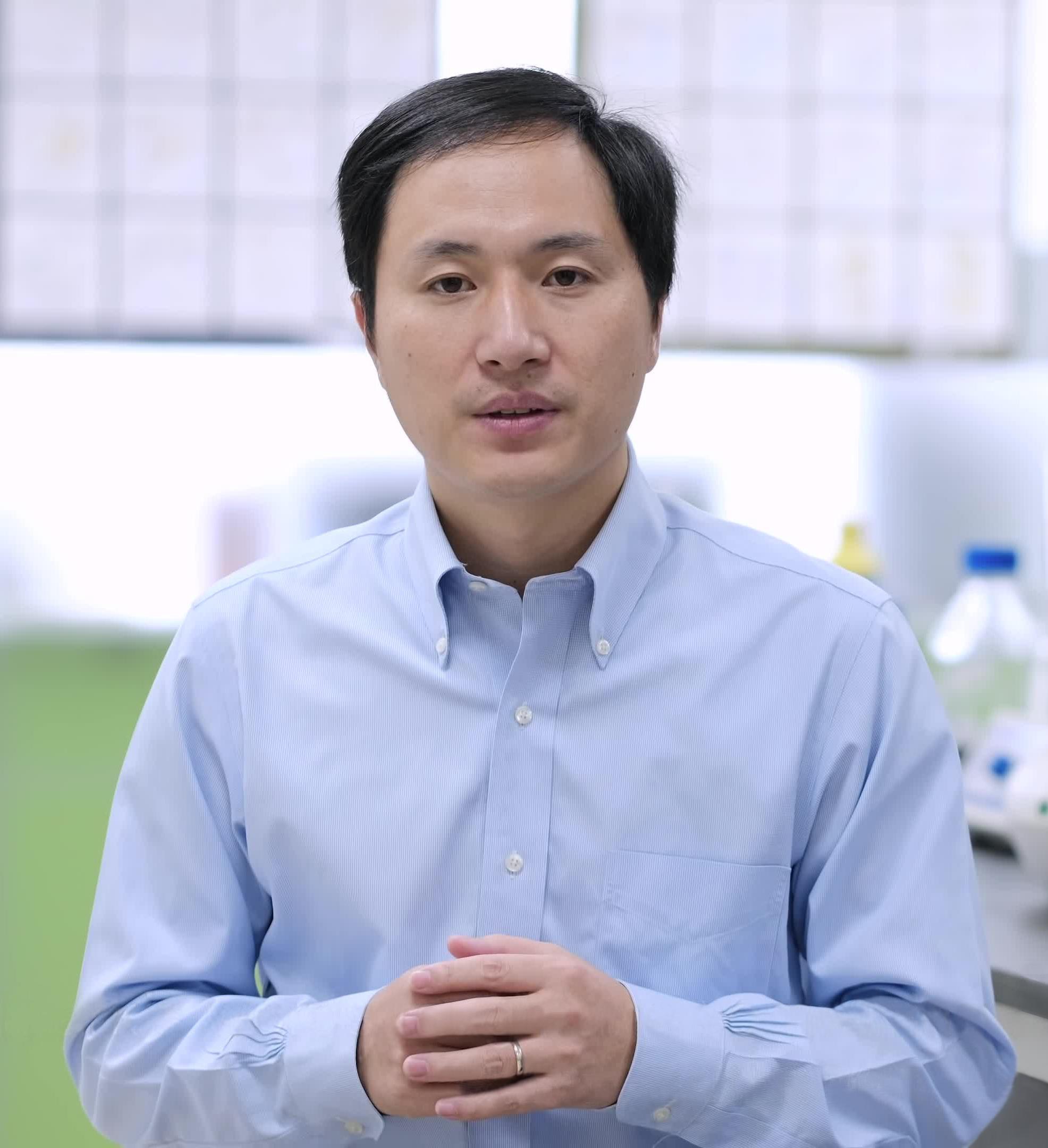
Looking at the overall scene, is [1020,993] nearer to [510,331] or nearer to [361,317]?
[510,331]

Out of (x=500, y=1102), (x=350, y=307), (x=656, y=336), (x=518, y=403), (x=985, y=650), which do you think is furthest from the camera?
(x=350, y=307)

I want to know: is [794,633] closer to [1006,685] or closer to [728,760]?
→ [728,760]

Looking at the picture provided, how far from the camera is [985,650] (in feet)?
6.07

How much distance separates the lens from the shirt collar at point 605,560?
96 cm

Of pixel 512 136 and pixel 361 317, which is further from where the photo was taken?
pixel 361 317

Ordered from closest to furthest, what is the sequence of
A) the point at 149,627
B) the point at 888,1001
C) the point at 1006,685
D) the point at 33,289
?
the point at 888,1001 → the point at 1006,685 → the point at 33,289 → the point at 149,627

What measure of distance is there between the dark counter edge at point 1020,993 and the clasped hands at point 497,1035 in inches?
16.7

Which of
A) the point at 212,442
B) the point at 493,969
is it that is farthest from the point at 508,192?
the point at 212,442

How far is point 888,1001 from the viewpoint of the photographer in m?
0.89

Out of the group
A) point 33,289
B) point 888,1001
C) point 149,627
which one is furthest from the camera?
point 149,627

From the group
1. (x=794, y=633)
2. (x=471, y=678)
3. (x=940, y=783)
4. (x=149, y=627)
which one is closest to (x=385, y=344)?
(x=471, y=678)

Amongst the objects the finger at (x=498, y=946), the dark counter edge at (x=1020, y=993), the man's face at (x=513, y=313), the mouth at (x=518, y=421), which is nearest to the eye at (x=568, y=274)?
the man's face at (x=513, y=313)

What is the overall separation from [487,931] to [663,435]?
142cm

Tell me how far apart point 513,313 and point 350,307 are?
4.05ft
